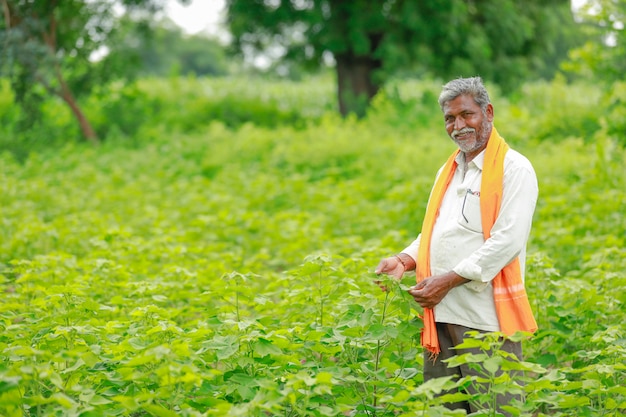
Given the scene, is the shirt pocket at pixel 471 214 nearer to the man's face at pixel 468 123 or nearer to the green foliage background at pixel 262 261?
the man's face at pixel 468 123

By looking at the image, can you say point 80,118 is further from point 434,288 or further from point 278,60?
point 434,288

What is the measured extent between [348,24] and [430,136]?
453 cm

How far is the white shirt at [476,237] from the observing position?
3254 millimetres

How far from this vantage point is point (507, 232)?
3.25 m

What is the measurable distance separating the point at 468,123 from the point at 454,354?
1.03m

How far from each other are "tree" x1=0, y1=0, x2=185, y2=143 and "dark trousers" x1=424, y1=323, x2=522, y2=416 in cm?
1216

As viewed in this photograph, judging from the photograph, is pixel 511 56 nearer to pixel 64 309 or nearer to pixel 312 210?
pixel 312 210

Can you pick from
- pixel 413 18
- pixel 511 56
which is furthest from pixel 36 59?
pixel 511 56

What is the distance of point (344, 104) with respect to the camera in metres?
18.2

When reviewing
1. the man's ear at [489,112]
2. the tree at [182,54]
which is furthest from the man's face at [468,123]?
the tree at [182,54]

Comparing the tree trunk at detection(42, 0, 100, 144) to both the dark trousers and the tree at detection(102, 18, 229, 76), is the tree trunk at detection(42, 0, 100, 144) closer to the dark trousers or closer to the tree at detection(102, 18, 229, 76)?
the dark trousers

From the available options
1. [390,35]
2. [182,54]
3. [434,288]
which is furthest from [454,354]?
[182,54]

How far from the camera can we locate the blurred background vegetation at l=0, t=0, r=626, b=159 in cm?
1580

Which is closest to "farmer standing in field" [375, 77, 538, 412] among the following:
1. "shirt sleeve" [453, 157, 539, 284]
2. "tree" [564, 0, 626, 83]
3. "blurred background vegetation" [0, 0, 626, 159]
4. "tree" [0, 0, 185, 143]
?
"shirt sleeve" [453, 157, 539, 284]
